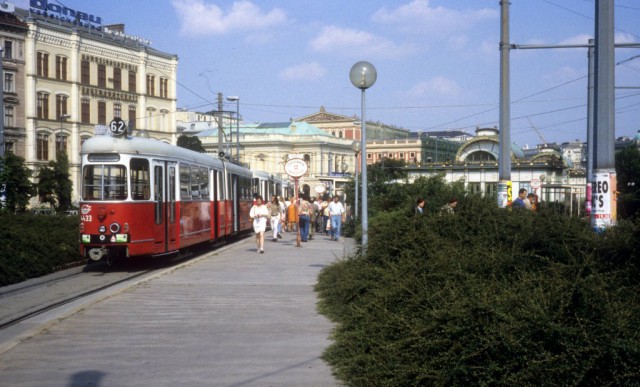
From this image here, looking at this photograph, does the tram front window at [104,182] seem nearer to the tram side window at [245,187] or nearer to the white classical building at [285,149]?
the tram side window at [245,187]

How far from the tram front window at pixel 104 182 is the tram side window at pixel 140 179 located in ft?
0.61

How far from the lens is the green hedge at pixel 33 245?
1772 cm

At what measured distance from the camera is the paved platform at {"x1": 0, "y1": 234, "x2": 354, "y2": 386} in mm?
7895

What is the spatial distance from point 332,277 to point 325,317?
6.96 ft

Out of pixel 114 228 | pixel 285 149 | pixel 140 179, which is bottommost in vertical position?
pixel 114 228

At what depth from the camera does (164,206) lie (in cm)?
1978

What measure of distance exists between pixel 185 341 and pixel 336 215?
74.3ft

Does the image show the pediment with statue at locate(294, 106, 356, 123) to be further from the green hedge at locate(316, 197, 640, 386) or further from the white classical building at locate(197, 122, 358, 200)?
the green hedge at locate(316, 197, 640, 386)

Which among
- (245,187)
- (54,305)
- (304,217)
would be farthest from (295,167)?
(54,305)

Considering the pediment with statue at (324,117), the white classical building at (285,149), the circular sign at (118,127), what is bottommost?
the circular sign at (118,127)

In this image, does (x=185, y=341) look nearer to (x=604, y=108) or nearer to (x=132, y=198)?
(x=604, y=108)

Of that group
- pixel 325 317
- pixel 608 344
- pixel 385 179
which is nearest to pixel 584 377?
pixel 608 344

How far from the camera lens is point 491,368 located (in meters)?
5.77

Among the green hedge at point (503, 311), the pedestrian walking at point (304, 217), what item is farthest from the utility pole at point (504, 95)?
the pedestrian walking at point (304, 217)
